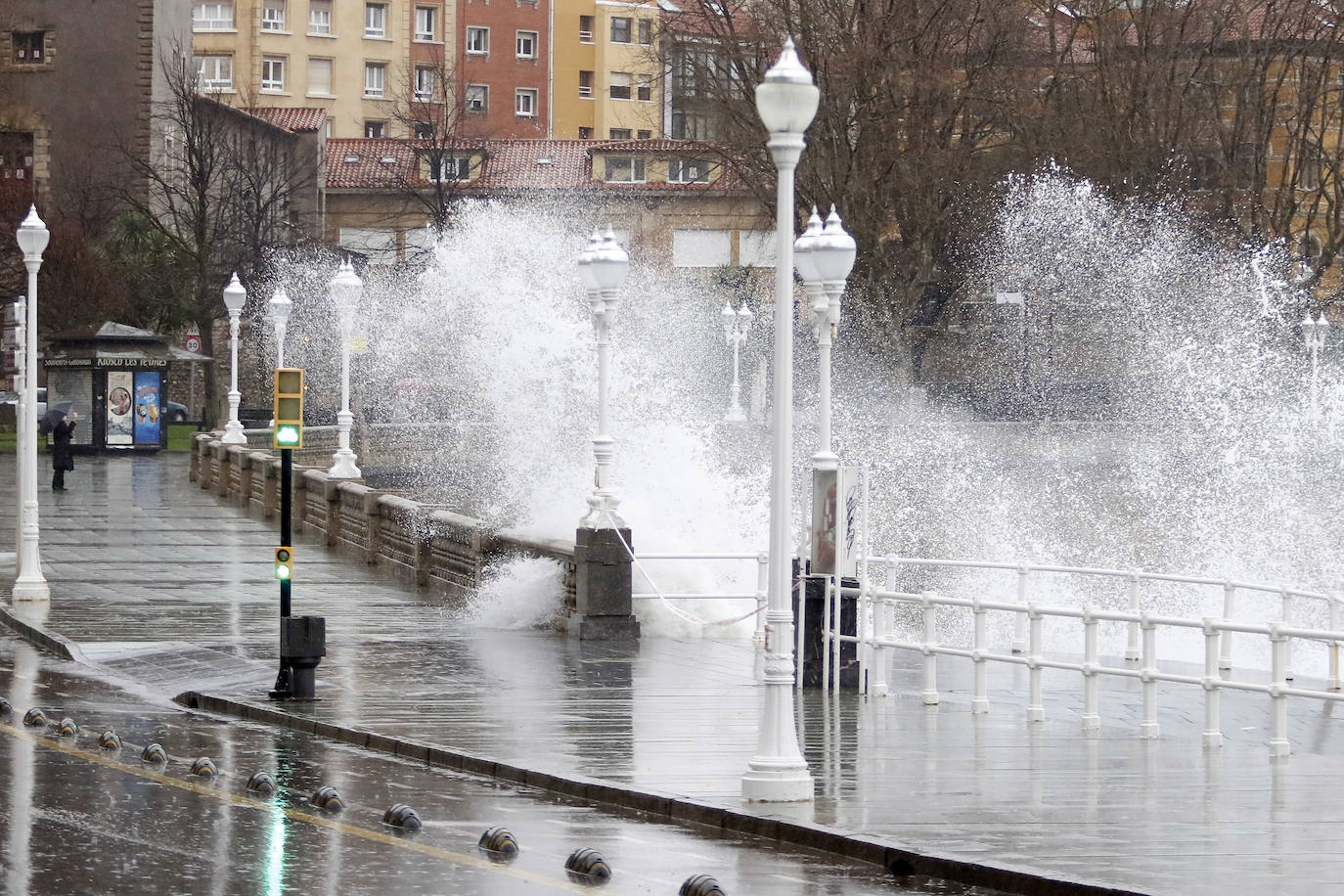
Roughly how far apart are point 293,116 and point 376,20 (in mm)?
17234

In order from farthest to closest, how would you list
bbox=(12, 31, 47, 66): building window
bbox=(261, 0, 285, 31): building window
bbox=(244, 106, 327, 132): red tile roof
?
bbox=(261, 0, 285, 31): building window, bbox=(244, 106, 327, 132): red tile roof, bbox=(12, 31, 47, 66): building window

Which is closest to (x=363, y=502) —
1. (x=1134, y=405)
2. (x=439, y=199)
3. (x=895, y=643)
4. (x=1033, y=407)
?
(x=895, y=643)

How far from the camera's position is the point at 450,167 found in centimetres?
8669

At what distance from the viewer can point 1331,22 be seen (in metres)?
53.6

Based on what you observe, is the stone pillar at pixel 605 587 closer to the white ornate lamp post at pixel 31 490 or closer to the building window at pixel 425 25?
the white ornate lamp post at pixel 31 490

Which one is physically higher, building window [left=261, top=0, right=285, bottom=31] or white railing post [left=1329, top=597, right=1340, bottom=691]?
building window [left=261, top=0, right=285, bottom=31]

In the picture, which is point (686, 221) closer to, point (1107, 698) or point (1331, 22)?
point (1331, 22)

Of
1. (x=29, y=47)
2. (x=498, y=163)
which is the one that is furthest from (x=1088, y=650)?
(x=498, y=163)

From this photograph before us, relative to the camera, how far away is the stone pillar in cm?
2072

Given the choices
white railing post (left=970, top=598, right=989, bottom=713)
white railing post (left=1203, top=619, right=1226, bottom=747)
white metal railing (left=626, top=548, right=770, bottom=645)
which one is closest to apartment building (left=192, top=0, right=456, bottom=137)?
white metal railing (left=626, top=548, right=770, bottom=645)

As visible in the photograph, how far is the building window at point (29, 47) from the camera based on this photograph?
76062 millimetres

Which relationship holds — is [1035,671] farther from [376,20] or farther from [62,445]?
[376,20]

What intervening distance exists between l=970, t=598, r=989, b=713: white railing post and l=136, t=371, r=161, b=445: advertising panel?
42943mm

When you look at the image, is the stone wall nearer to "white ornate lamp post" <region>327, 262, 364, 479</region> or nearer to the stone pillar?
the stone pillar
